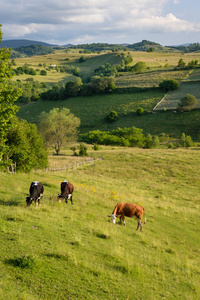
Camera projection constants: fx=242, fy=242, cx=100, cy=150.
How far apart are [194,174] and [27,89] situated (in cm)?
12108

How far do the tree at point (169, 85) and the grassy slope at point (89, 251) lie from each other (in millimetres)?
90648

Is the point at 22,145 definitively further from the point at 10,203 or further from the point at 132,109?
the point at 132,109

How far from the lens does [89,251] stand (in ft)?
31.4

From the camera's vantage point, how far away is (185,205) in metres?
23.1

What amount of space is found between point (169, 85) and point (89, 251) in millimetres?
102017

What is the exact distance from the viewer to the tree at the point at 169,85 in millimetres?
101625

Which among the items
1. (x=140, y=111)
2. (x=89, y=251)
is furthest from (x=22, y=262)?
(x=140, y=111)

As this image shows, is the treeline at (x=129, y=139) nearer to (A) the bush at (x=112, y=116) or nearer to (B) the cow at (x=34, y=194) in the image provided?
(A) the bush at (x=112, y=116)

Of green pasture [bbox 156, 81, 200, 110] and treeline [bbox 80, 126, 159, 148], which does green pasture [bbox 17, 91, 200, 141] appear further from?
treeline [bbox 80, 126, 159, 148]

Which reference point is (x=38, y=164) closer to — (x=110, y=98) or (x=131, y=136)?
(x=131, y=136)

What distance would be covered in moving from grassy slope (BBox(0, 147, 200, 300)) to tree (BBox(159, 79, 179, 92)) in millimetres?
90648

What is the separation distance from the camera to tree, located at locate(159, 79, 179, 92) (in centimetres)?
10162

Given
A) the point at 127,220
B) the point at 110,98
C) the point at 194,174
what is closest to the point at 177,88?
the point at 110,98

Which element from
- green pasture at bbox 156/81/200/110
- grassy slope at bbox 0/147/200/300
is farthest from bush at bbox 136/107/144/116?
grassy slope at bbox 0/147/200/300
